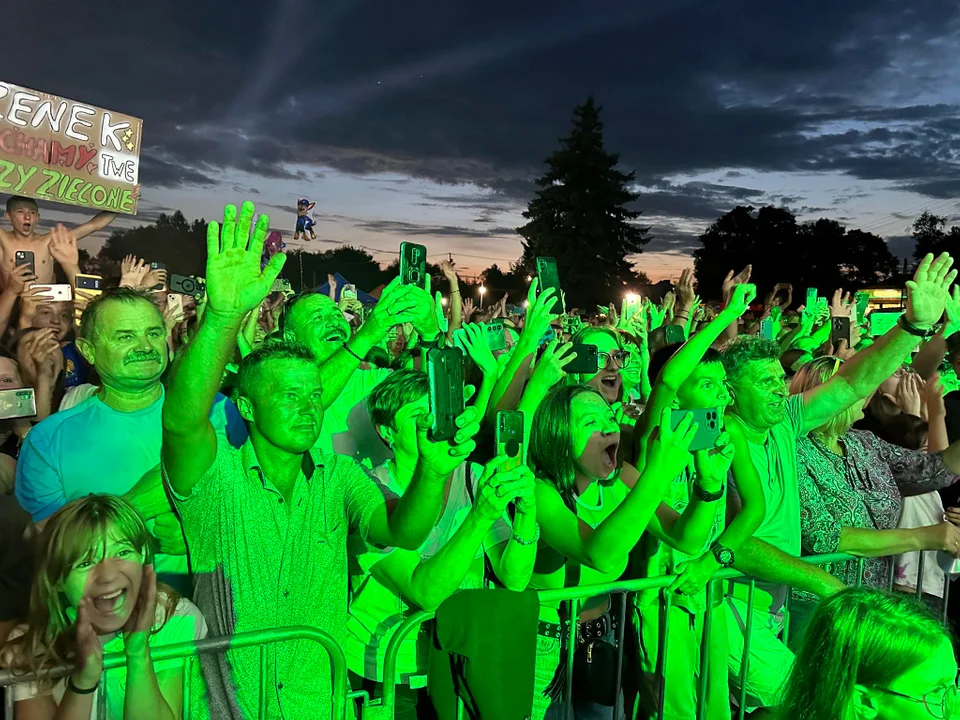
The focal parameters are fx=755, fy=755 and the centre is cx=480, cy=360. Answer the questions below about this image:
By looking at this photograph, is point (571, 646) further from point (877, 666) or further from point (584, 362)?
point (584, 362)

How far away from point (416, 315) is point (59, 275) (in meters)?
5.20

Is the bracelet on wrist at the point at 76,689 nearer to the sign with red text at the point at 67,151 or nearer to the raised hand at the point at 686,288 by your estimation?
the sign with red text at the point at 67,151

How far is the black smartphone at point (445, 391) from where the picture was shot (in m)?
2.02

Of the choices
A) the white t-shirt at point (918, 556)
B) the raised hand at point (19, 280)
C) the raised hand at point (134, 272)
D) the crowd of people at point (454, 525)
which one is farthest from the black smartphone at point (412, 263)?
the raised hand at point (134, 272)

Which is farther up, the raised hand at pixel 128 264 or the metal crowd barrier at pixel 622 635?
the raised hand at pixel 128 264

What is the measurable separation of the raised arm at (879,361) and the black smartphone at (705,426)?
1220 millimetres

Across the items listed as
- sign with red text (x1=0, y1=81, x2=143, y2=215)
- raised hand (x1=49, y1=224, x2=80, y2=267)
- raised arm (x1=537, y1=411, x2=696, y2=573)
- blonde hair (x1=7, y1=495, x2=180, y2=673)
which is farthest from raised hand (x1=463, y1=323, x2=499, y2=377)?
sign with red text (x1=0, y1=81, x2=143, y2=215)

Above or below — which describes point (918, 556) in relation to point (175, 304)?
below

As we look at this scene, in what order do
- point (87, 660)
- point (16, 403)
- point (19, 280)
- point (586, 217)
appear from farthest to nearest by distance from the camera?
point (586, 217)
point (19, 280)
point (16, 403)
point (87, 660)

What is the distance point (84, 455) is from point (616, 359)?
3.22 metres

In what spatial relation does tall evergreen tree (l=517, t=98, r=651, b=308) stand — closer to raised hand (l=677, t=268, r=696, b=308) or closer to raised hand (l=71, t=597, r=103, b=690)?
raised hand (l=677, t=268, r=696, b=308)

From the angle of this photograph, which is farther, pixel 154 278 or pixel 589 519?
pixel 154 278

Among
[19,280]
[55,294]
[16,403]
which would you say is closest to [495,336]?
[16,403]

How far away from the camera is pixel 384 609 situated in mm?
2547
